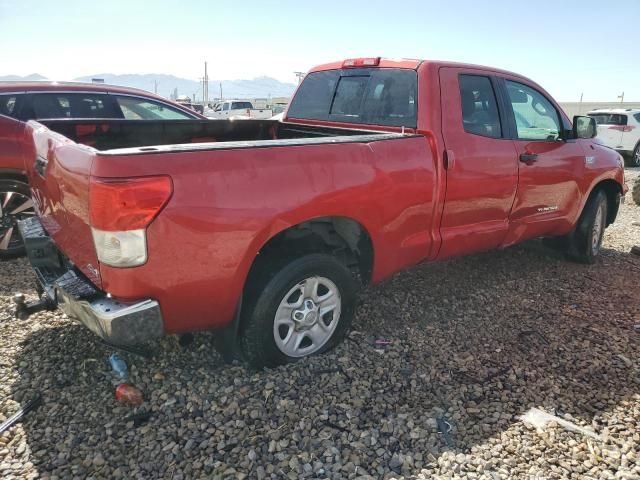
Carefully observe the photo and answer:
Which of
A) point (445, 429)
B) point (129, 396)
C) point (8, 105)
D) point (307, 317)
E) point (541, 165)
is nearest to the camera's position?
point (445, 429)

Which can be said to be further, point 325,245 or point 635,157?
point 635,157

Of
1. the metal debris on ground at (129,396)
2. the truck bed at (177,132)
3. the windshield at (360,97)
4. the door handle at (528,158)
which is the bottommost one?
the metal debris on ground at (129,396)

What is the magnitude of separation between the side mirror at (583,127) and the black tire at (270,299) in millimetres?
2834

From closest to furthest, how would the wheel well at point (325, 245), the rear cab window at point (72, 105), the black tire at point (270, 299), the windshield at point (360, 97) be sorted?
the black tire at point (270, 299) → the wheel well at point (325, 245) → the windshield at point (360, 97) → the rear cab window at point (72, 105)

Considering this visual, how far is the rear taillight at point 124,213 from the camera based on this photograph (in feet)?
7.14

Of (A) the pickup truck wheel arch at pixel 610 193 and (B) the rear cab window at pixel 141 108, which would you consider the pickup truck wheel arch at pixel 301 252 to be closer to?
(A) the pickup truck wheel arch at pixel 610 193

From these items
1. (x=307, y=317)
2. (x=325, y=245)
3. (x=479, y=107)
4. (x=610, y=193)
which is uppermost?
(x=479, y=107)

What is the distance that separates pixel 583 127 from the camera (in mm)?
4555

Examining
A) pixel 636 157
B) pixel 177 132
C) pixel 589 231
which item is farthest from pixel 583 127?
pixel 636 157

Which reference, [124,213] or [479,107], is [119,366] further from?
[479,107]

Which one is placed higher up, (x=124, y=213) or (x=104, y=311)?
(x=124, y=213)

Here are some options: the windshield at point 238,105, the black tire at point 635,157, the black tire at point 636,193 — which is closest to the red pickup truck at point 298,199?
the black tire at point 636,193

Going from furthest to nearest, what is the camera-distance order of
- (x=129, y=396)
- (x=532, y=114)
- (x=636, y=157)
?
1. (x=636, y=157)
2. (x=532, y=114)
3. (x=129, y=396)

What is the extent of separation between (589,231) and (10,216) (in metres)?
5.76
